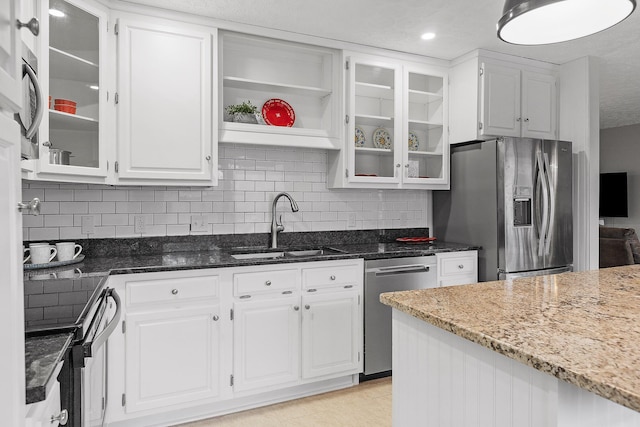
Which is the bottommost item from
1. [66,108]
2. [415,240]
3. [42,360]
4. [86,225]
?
[42,360]

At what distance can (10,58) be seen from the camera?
794mm

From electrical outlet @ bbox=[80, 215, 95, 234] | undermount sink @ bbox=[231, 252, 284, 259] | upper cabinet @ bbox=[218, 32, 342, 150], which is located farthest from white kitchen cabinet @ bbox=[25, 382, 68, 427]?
upper cabinet @ bbox=[218, 32, 342, 150]

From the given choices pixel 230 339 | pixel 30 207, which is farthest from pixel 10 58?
pixel 230 339

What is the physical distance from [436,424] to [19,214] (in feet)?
4.26

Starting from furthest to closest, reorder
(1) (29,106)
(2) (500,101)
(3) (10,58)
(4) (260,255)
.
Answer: (2) (500,101) → (4) (260,255) → (1) (29,106) → (3) (10,58)

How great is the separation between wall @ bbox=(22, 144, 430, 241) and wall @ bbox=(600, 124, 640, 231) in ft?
16.7

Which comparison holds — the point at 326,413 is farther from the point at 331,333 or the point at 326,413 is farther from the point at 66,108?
the point at 66,108

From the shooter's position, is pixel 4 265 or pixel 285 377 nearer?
pixel 4 265

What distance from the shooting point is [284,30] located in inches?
119

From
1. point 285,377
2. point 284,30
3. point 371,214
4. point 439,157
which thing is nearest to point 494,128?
point 439,157

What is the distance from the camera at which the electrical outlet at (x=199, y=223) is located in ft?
10.1

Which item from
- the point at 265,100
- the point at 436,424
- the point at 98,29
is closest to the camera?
the point at 436,424

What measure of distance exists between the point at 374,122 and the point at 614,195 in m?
5.68

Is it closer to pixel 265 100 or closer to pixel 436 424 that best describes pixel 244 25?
pixel 265 100
